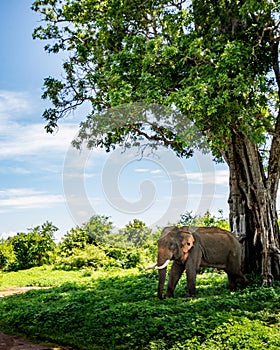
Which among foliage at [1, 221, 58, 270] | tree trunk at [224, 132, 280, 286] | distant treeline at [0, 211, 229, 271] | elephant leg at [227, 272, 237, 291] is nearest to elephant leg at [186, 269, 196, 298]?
elephant leg at [227, 272, 237, 291]

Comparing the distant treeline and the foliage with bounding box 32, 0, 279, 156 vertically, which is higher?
the foliage with bounding box 32, 0, 279, 156

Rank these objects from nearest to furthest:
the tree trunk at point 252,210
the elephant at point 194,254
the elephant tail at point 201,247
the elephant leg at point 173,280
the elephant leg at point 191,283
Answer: the elephant at point 194,254 → the elephant leg at point 191,283 → the elephant leg at point 173,280 → the elephant tail at point 201,247 → the tree trunk at point 252,210

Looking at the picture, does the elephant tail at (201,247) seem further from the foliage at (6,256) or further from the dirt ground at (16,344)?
the foliage at (6,256)

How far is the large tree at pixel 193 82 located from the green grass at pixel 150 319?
104 inches

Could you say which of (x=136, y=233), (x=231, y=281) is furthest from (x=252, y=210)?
(x=136, y=233)

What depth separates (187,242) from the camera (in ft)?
32.8

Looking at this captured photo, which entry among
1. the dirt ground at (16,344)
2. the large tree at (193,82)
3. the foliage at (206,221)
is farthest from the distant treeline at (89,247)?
the dirt ground at (16,344)

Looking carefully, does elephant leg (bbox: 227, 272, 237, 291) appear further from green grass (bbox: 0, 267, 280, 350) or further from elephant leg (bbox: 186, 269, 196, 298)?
elephant leg (bbox: 186, 269, 196, 298)

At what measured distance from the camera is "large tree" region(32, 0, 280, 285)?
33.2 feet

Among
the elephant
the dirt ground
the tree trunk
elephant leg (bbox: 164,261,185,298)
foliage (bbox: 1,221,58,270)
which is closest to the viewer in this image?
the dirt ground

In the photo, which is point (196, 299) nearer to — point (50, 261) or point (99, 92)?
point (99, 92)

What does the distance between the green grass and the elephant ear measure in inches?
42.4

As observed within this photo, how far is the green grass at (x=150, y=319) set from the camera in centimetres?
675

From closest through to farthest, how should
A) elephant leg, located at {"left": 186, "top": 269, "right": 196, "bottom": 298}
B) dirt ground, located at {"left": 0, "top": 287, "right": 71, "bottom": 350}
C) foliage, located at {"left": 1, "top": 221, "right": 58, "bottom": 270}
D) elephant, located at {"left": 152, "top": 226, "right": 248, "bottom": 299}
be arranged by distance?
dirt ground, located at {"left": 0, "top": 287, "right": 71, "bottom": 350}, elephant, located at {"left": 152, "top": 226, "right": 248, "bottom": 299}, elephant leg, located at {"left": 186, "top": 269, "right": 196, "bottom": 298}, foliage, located at {"left": 1, "top": 221, "right": 58, "bottom": 270}
